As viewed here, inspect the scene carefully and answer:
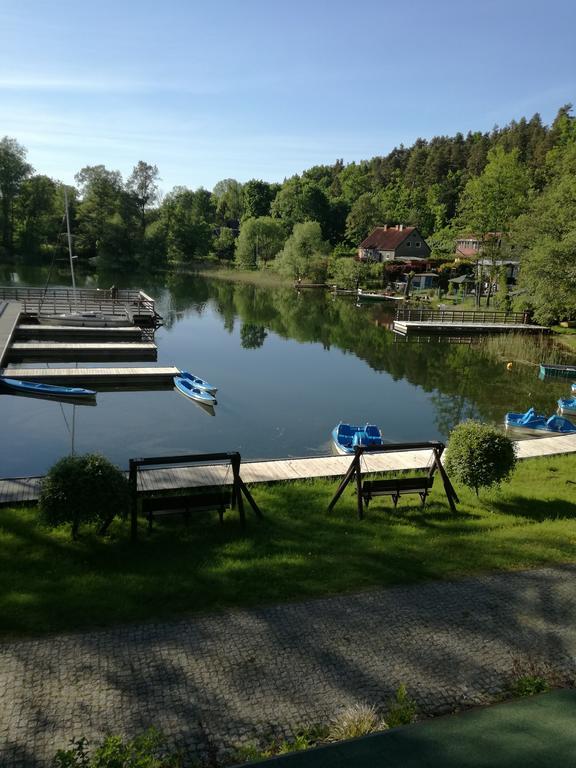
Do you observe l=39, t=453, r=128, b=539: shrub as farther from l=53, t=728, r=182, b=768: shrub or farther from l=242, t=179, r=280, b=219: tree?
l=242, t=179, r=280, b=219: tree

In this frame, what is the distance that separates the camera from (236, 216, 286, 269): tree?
299ft

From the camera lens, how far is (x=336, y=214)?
104m

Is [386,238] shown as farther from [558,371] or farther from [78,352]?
[78,352]

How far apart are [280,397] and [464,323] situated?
28296 mm

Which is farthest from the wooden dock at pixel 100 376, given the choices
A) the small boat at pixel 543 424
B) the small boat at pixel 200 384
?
the small boat at pixel 543 424

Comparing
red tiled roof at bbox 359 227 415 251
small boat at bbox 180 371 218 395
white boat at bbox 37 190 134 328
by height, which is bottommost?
small boat at bbox 180 371 218 395

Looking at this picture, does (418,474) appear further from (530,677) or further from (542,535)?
(530,677)

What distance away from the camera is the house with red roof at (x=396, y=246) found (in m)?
82.9

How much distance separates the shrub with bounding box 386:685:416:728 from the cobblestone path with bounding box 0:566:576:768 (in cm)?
16

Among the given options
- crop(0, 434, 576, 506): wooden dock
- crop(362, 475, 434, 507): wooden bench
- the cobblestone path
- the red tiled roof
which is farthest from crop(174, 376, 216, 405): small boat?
the red tiled roof

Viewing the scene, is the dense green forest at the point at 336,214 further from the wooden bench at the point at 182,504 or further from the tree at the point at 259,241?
the wooden bench at the point at 182,504

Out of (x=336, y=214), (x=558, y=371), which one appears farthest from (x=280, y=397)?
(x=336, y=214)

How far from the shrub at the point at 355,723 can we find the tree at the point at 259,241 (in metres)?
89.0

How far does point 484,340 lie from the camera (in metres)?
43.1
